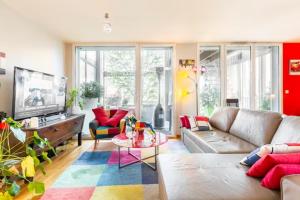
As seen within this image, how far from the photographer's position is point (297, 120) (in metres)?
2.03

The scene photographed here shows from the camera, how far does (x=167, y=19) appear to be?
3.32 m

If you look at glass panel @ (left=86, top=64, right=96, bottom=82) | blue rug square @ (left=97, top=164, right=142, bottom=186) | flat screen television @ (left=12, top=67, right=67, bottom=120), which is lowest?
blue rug square @ (left=97, top=164, right=142, bottom=186)

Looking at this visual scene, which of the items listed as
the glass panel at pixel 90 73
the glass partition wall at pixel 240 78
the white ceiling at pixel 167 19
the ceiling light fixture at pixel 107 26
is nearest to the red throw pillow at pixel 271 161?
the white ceiling at pixel 167 19

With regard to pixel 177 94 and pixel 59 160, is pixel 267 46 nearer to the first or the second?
pixel 177 94

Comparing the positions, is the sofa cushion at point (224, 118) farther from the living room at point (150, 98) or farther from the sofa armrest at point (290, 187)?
the sofa armrest at point (290, 187)

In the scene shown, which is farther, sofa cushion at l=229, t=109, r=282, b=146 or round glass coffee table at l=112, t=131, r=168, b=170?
round glass coffee table at l=112, t=131, r=168, b=170

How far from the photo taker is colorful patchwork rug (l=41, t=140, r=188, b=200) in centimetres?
206

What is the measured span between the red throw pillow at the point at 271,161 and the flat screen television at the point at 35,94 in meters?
2.83

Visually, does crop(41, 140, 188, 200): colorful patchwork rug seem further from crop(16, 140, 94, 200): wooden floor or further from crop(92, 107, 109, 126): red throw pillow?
crop(92, 107, 109, 126): red throw pillow

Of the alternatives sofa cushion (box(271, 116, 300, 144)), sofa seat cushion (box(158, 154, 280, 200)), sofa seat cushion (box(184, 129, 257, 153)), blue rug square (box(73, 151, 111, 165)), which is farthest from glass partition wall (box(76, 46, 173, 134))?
sofa seat cushion (box(158, 154, 280, 200))

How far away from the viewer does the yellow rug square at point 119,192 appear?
→ 201 centimetres

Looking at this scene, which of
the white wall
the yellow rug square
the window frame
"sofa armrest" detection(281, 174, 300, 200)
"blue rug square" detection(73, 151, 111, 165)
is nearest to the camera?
"sofa armrest" detection(281, 174, 300, 200)

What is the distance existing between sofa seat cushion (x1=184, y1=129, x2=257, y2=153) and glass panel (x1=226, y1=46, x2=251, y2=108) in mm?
2334

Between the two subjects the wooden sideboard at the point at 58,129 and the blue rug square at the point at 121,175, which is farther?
the wooden sideboard at the point at 58,129
